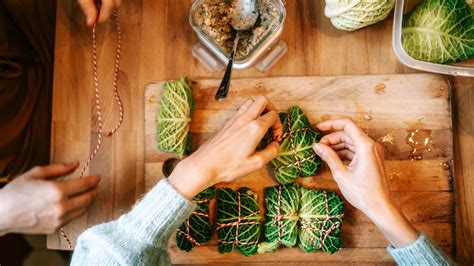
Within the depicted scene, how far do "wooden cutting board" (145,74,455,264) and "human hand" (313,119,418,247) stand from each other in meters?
0.21

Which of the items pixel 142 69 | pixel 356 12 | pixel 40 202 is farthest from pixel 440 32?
pixel 40 202

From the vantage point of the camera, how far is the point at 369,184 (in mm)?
2029

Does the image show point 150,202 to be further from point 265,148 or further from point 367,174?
point 367,174

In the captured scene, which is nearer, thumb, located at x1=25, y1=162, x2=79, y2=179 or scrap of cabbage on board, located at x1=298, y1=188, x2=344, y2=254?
thumb, located at x1=25, y1=162, x2=79, y2=179

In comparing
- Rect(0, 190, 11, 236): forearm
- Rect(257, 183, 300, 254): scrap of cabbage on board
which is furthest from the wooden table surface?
Rect(257, 183, 300, 254): scrap of cabbage on board

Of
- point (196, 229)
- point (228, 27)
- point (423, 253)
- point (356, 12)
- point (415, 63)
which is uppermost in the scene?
point (356, 12)

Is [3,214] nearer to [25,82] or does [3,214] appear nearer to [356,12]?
[25,82]

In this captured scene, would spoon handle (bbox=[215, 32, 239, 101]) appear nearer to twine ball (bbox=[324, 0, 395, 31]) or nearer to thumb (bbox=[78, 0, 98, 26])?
twine ball (bbox=[324, 0, 395, 31])

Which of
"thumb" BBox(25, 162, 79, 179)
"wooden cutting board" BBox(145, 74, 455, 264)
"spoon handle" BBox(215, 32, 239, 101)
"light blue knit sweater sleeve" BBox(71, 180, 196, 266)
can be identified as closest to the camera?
"light blue knit sweater sleeve" BBox(71, 180, 196, 266)

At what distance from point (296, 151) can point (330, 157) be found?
20 centimetres

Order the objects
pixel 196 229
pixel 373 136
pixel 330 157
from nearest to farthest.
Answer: pixel 330 157, pixel 196 229, pixel 373 136

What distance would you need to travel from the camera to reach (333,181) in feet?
7.79

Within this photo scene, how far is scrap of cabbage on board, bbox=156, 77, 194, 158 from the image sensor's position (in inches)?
→ 90.6

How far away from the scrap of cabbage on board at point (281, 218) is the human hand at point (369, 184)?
11.1 inches
